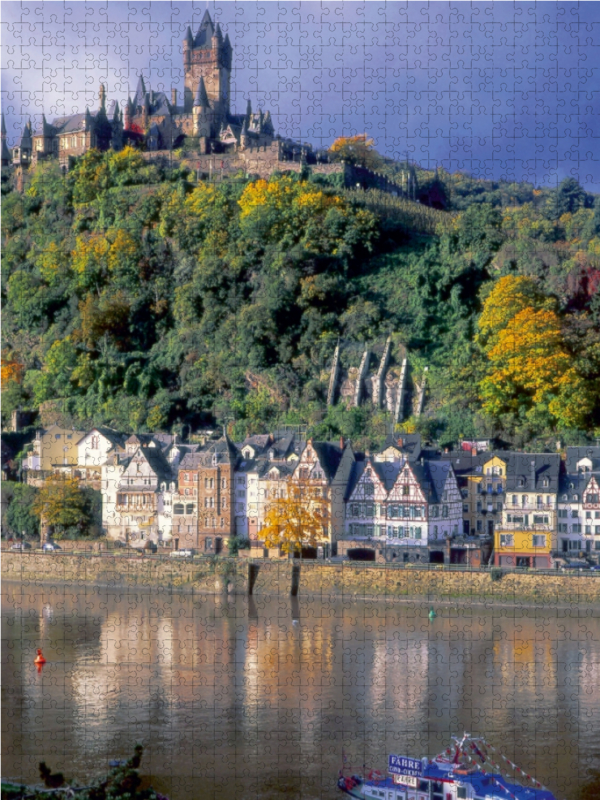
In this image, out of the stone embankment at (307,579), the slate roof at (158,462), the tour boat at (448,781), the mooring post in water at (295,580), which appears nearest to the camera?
the tour boat at (448,781)

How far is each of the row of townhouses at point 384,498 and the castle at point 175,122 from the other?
1424 cm

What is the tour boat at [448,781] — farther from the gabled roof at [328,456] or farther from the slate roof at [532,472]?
the gabled roof at [328,456]

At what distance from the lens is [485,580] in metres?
25.2

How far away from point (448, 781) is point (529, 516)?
1274cm

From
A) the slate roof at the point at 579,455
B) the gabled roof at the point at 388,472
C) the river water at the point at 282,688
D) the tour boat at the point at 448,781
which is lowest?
the tour boat at the point at 448,781

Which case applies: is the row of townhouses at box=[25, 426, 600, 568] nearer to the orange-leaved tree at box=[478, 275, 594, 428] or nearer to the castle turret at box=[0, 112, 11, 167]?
the orange-leaved tree at box=[478, 275, 594, 428]

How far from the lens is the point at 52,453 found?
108 ft

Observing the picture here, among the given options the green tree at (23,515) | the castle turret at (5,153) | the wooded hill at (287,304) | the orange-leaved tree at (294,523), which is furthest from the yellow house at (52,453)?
the castle turret at (5,153)

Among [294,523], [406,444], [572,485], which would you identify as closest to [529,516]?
[572,485]

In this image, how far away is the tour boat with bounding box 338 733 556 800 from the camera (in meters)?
14.3

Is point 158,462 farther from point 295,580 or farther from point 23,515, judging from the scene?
point 295,580

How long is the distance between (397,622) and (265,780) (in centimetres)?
881

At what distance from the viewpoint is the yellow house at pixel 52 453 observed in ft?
106

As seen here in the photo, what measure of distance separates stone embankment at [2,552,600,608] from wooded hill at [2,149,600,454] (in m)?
4.68
